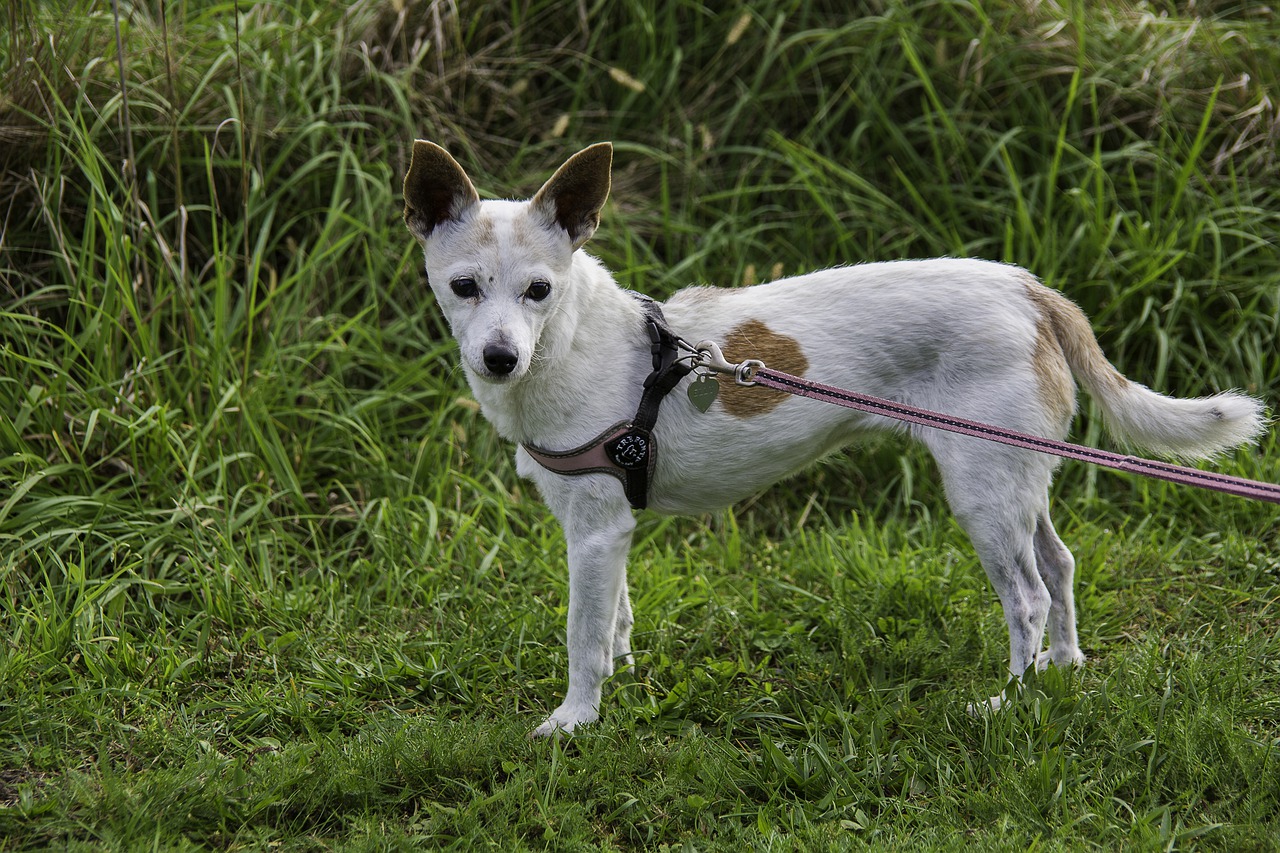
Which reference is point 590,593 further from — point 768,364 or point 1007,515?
point 1007,515

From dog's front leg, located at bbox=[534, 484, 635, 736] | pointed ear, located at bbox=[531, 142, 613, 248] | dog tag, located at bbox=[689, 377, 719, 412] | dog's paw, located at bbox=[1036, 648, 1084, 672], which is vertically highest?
pointed ear, located at bbox=[531, 142, 613, 248]

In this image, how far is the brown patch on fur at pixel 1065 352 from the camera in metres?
3.11

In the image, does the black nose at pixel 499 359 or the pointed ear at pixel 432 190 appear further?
the pointed ear at pixel 432 190

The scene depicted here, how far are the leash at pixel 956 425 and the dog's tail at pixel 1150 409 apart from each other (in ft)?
0.93

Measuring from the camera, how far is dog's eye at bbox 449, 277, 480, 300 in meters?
2.85

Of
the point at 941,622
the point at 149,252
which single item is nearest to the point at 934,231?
the point at 941,622

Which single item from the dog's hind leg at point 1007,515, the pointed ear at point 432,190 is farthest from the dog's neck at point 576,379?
the dog's hind leg at point 1007,515

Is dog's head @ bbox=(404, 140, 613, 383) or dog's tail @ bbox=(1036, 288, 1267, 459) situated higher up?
dog's head @ bbox=(404, 140, 613, 383)

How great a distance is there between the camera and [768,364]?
312cm

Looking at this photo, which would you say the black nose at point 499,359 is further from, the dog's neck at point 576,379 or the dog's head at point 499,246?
the dog's neck at point 576,379

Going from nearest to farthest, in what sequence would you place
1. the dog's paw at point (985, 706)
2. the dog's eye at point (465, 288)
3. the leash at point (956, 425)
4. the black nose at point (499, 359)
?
the leash at point (956, 425) < the black nose at point (499, 359) < the dog's eye at point (465, 288) < the dog's paw at point (985, 706)

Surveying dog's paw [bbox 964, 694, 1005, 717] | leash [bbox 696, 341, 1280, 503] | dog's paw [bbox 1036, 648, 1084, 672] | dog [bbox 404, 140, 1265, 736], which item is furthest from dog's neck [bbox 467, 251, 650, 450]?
dog's paw [bbox 1036, 648, 1084, 672]

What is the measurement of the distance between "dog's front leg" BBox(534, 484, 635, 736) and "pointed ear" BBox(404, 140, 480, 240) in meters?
0.90

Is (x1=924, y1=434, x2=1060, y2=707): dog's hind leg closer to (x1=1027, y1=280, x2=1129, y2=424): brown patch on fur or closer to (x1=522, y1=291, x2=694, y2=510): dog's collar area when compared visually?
(x1=1027, y1=280, x2=1129, y2=424): brown patch on fur
